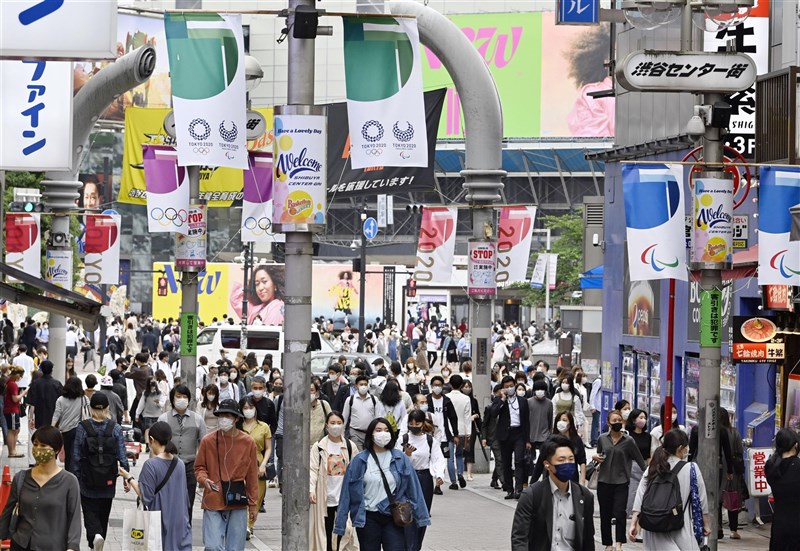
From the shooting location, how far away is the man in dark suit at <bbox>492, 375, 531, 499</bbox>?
21344 mm

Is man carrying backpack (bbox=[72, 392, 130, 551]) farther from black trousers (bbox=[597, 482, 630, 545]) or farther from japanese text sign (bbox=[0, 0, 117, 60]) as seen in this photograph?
black trousers (bbox=[597, 482, 630, 545])

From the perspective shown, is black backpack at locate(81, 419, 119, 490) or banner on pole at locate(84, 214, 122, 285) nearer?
black backpack at locate(81, 419, 119, 490)

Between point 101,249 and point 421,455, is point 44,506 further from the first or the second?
point 101,249

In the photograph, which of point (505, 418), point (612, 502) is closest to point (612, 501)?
point (612, 502)

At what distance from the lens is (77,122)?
23.0 m

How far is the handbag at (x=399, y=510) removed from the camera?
11812 mm

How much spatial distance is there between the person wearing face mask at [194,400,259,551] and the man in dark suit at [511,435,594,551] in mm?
3926

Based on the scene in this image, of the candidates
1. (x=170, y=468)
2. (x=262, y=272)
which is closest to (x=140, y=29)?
(x=262, y=272)

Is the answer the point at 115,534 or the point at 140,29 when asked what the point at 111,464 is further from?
the point at 140,29

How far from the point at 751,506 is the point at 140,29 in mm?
69232

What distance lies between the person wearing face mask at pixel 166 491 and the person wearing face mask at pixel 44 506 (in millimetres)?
2181

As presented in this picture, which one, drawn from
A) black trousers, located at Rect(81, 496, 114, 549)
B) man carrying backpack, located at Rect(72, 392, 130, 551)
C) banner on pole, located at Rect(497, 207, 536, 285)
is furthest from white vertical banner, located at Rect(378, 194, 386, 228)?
man carrying backpack, located at Rect(72, 392, 130, 551)

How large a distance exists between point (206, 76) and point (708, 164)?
4.68 metres

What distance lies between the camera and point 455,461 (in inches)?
908
